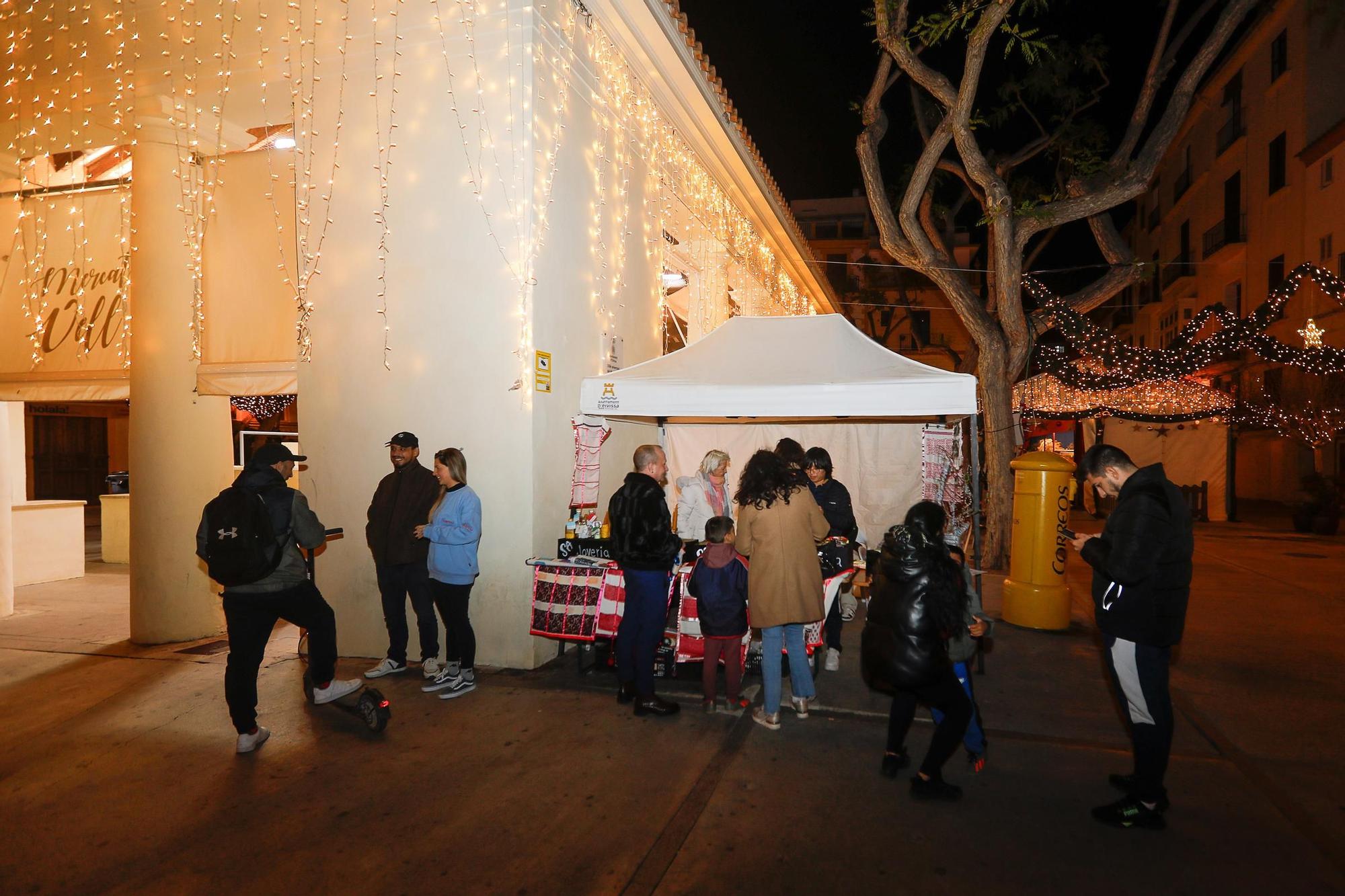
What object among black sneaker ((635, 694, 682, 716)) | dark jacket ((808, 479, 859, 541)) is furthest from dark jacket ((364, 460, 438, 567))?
dark jacket ((808, 479, 859, 541))

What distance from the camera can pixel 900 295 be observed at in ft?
121

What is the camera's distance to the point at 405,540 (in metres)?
5.23

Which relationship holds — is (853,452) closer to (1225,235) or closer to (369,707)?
(369,707)

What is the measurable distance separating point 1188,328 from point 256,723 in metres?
14.1

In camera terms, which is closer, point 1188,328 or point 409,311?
point 409,311

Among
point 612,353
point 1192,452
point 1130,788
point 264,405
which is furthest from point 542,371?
point 1192,452

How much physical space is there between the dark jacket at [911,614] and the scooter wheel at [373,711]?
2.87m

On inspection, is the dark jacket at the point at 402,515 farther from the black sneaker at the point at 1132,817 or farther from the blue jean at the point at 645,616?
the black sneaker at the point at 1132,817

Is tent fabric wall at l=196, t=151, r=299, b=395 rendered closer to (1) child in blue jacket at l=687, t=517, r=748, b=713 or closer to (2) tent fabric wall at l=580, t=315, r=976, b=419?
(2) tent fabric wall at l=580, t=315, r=976, b=419

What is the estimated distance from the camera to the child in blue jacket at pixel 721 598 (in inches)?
184

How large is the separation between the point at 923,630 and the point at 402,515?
3.56 m

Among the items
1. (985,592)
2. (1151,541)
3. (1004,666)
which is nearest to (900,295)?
(985,592)

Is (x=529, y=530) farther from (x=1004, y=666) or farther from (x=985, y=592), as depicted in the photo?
(x=985, y=592)

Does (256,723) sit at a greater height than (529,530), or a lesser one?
lesser
